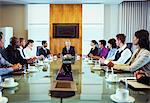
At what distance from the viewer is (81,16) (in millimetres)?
8156

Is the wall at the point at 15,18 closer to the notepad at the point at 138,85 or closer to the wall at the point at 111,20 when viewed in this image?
the wall at the point at 111,20

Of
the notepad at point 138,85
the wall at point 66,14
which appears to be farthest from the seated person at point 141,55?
the wall at point 66,14

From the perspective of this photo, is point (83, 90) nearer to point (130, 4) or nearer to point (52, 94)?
point (52, 94)

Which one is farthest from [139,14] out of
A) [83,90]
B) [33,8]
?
[83,90]

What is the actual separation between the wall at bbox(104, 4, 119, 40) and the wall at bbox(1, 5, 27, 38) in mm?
2920

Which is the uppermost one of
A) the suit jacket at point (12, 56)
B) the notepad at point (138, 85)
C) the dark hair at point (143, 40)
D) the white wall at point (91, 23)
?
the white wall at point (91, 23)

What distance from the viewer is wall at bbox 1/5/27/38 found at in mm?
8391

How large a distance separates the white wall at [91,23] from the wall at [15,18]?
217 centimetres

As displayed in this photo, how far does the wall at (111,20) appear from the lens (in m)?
8.34

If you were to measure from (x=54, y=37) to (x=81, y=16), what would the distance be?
1195 millimetres

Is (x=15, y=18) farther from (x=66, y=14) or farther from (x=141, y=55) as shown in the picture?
(x=141, y=55)

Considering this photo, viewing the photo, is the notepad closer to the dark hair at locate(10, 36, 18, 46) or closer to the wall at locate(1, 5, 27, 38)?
the dark hair at locate(10, 36, 18, 46)

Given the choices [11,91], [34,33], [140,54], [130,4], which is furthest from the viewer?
[34,33]

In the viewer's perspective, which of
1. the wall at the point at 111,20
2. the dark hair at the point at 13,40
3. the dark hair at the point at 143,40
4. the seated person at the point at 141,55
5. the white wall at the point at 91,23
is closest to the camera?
the seated person at the point at 141,55
